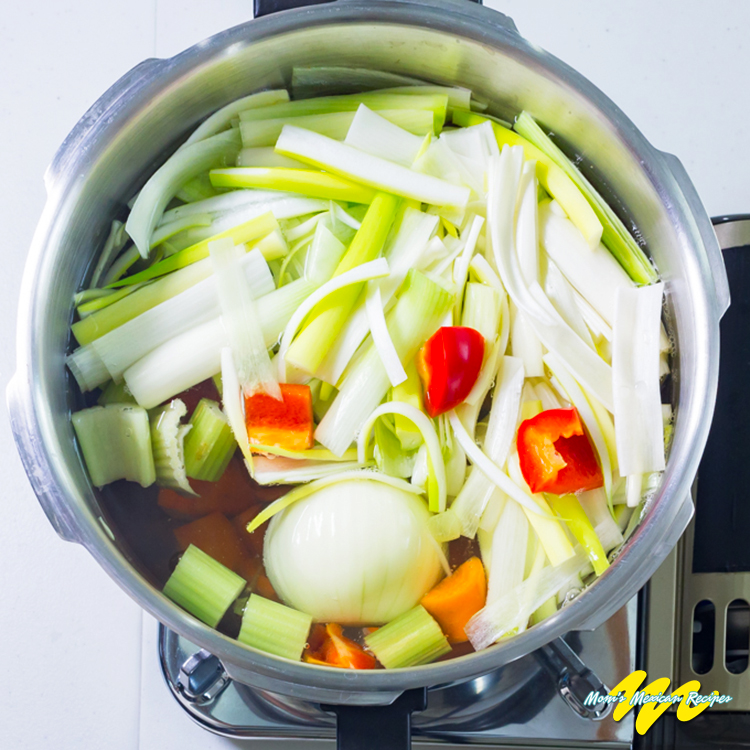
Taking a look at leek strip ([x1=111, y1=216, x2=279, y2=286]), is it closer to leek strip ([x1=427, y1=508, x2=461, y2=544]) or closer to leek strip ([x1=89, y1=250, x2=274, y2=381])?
leek strip ([x1=89, y1=250, x2=274, y2=381])

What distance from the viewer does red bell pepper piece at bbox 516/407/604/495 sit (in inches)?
27.1

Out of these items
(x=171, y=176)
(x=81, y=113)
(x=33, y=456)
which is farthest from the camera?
(x=81, y=113)

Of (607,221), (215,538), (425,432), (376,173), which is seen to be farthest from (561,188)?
(215,538)

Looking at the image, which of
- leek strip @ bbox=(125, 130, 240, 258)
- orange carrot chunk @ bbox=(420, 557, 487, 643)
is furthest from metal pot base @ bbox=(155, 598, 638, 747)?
leek strip @ bbox=(125, 130, 240, 258)

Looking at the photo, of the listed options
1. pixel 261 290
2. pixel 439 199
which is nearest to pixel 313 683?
pixel 261 290

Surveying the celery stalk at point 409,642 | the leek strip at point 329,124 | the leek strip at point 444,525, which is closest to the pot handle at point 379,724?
the celery stalk at point 409,642

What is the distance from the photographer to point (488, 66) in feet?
2.48

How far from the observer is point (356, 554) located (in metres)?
0.72

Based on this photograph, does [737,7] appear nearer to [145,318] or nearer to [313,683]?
[145,318]

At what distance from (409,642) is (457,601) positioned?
6 cm

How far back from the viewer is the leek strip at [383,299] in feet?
2.42

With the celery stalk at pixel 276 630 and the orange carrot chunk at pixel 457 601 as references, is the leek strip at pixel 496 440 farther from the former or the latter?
the celery stalk at pixel 276 630

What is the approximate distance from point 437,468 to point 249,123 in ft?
1.41

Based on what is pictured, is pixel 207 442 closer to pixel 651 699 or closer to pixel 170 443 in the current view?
pixel 170 443
